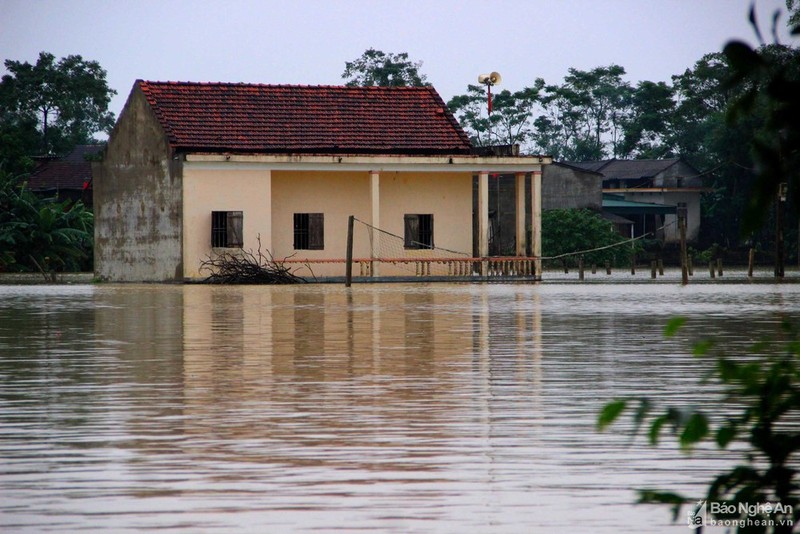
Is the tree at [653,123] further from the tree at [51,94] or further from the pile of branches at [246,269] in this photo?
the pile of branches at [246,269]

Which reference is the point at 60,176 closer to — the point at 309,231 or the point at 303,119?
the point at 303,119

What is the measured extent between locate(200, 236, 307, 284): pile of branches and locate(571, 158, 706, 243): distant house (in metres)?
33.9

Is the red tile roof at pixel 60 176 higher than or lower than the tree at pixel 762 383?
higher

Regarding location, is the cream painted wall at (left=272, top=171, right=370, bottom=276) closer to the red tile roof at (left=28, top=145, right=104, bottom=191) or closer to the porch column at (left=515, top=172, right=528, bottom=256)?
Answer: the porch column at (left=515, top=172, right=528, bottom=256)

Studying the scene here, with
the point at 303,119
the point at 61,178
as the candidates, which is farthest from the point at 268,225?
the point at 61,178

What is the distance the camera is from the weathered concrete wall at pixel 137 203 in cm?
3872

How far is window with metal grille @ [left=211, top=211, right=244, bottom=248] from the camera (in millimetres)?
38438

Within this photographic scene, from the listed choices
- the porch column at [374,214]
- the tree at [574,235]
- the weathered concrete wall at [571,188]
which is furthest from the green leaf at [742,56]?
the weathered concrete wall at [571,188]

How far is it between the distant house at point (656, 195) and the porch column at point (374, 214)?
3116cm

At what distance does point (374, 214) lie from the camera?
3972 cm

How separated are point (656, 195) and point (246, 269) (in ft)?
129

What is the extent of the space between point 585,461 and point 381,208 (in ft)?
114

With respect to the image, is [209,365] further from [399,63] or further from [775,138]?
[399,63]

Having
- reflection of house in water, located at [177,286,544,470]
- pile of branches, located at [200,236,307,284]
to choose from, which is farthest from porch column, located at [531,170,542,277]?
reflection of house in water, located at [177,286,544,470]
